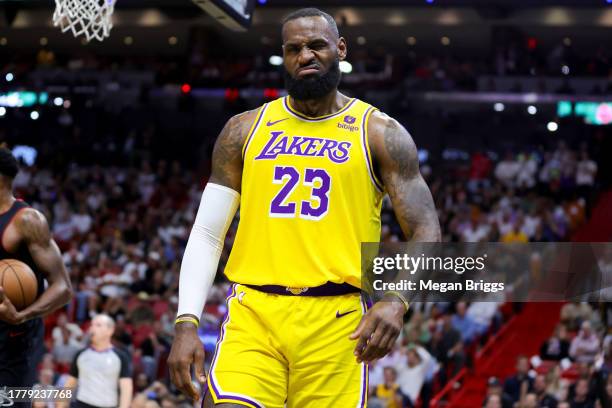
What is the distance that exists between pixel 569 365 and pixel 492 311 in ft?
8.72

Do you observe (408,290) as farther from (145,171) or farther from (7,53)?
(7,53)

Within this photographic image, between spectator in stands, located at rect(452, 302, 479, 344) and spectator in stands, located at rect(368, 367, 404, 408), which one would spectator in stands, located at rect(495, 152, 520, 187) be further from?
spectator in stands, located at rect(368, 367, 404, 408)

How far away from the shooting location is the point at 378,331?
4.11m

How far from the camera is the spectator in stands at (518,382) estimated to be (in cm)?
1295

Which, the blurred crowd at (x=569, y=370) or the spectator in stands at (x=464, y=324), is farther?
the spectator in stands at (x=464, y=324)

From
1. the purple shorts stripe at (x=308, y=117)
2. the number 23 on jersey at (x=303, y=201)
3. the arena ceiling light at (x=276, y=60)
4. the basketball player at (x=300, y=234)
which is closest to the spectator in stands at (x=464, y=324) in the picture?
the purple shorts stripe at (x=308, y=117)

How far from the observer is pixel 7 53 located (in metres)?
29.9

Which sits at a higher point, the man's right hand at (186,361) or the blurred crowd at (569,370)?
the blurred crowd at (569,370)

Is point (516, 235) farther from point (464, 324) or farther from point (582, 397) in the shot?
point (582, 397)

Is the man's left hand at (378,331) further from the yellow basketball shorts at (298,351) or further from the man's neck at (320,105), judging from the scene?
the man's neck at (320,105)

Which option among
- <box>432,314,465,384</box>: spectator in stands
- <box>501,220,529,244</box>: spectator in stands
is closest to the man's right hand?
<box>432,314,465,384</box>: spectator in stands

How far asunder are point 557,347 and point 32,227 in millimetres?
9545

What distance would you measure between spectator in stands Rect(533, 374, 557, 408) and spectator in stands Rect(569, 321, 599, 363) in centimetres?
97

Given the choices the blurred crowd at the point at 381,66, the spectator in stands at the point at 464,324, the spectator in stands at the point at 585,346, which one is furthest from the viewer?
the blurred crowd at the point at 381,66
